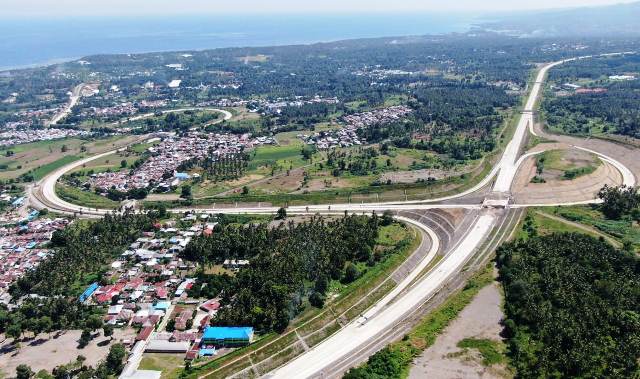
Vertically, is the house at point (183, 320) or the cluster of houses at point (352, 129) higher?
the cluster of houses at point (352, 129)

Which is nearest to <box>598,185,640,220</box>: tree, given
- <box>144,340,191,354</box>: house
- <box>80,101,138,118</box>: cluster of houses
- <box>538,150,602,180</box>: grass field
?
<box>538,150,602,180</box>: grass field

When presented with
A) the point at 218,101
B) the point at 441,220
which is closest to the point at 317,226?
the point at 441,220

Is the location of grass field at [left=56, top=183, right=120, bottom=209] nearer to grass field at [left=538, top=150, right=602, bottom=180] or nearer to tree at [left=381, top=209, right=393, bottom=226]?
tree at [left=381, top=209, right=393, bottom=226]

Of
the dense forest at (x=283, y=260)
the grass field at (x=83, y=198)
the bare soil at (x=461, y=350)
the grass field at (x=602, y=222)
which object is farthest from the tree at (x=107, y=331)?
the grass field at (x=602, y=222)

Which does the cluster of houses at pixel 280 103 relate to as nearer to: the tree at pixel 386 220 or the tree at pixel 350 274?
the tree at pixel 386 220

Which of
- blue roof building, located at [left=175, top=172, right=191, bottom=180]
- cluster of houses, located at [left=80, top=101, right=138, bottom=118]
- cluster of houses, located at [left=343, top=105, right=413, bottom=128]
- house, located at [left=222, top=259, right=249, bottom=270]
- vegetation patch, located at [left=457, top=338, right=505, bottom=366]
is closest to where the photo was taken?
vegetation patch, located at [left=457, top=338, right=505, bottom=366]

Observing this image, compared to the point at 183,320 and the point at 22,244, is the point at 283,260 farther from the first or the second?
the point at 22,244

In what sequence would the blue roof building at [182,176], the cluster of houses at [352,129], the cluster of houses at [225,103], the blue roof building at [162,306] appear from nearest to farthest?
the blue roof building at [162,306] < the blue roof building at [182,176] < the cluster of houses at [352,129] < the cluster of houses at [225,103]
